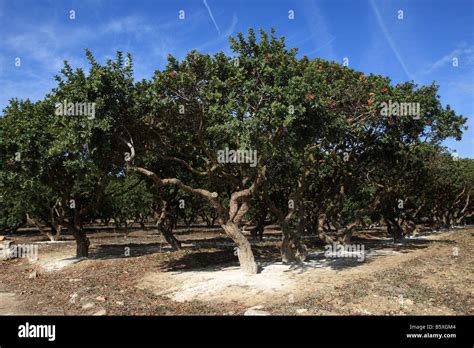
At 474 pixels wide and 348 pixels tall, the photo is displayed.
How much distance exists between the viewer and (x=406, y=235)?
38.5 metres

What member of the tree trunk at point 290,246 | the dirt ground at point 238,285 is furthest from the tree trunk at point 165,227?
the tree trunk at point 290,246

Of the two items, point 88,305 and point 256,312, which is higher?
point 256,312

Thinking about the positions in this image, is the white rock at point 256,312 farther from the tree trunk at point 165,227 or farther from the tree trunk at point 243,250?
the tree trunk at point 165,227

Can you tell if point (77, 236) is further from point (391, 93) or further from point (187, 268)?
point (391, 93)

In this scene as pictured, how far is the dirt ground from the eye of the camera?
11938mm

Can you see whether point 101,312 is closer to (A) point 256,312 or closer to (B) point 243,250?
(A) point 256,312

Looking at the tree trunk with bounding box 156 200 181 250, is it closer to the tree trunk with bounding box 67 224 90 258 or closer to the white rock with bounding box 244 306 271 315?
the tree trunk with bounding box 67 224 90 258

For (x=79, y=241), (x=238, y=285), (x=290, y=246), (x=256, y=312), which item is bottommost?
(x=238, y=285)

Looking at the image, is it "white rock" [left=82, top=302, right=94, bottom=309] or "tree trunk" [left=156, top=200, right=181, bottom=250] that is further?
"tree trunk" [left=156, top=200, right=181, bottom=250]

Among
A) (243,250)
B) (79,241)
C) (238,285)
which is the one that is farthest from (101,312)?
(79,241)

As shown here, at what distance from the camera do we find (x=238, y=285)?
15320 millimetres

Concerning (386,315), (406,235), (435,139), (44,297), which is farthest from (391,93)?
(406,235)

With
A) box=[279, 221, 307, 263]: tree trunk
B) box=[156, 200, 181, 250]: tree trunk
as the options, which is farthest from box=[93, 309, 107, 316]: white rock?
box=[156, 200, 181, 250]: tree trunk

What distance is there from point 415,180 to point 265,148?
66.3 ft
